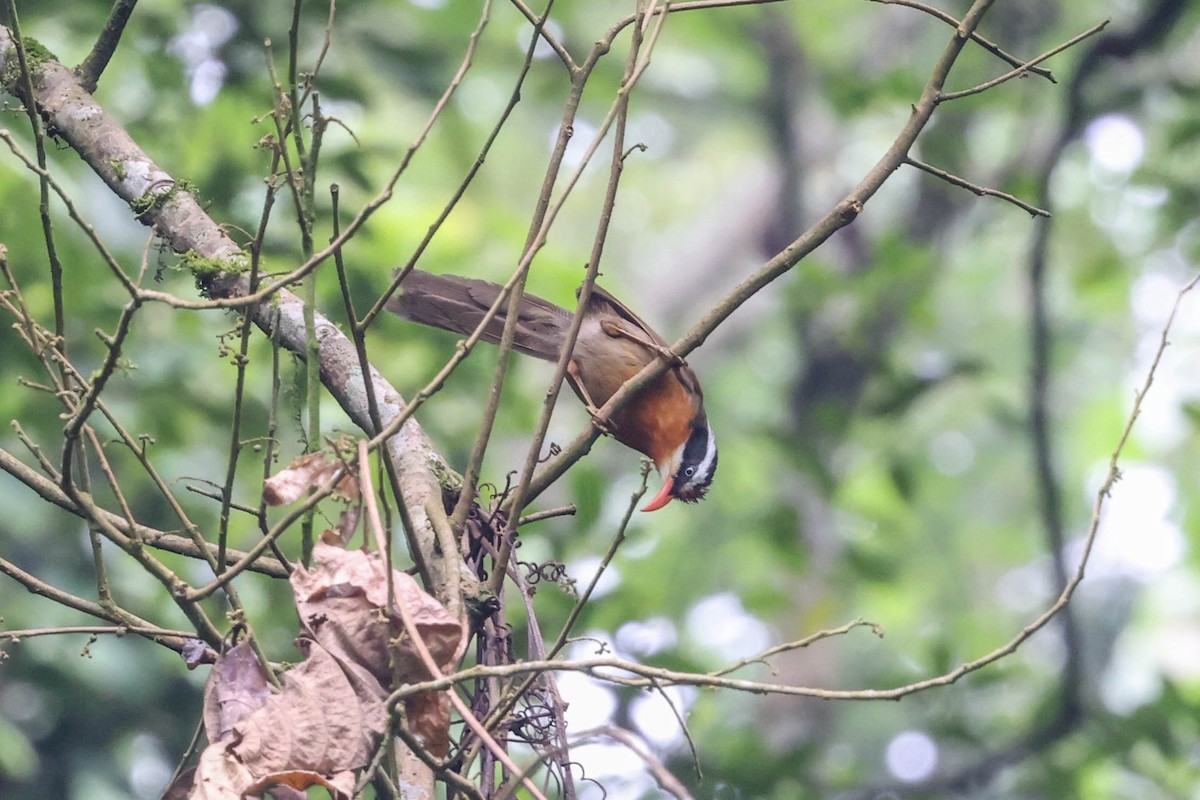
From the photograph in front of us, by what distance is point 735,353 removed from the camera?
28.6ft

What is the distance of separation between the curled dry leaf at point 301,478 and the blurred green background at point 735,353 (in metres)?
0.27

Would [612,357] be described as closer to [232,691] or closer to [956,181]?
[956,181]

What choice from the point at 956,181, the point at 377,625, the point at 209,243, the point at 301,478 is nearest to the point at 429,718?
the point at 377,625

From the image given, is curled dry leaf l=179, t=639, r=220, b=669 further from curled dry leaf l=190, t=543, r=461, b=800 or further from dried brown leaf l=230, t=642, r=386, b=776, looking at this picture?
dried brown leaf l=230, t=642, r=386, b=776

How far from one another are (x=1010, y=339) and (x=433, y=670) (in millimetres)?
9826

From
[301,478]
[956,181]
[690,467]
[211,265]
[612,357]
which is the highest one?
[612,357]

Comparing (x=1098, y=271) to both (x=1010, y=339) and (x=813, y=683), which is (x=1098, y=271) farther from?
(x=1010, y=339)

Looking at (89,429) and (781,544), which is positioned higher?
(781,544)

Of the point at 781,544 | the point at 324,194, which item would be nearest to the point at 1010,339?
the point at 781,544

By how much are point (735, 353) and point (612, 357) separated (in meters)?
4.92

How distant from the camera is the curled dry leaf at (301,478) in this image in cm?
167

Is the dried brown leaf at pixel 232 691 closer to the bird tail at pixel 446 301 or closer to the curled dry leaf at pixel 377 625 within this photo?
the curled dry leaf at pixel 377 625

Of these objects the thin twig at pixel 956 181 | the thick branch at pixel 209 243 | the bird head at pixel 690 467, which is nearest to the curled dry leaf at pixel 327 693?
the thick branch at pixel 209 243

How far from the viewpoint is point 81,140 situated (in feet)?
7.33
